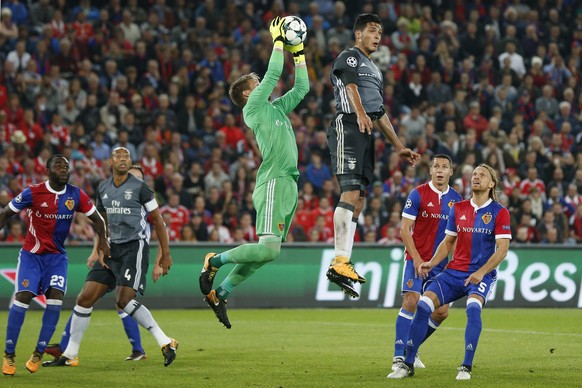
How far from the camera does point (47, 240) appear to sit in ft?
38.5

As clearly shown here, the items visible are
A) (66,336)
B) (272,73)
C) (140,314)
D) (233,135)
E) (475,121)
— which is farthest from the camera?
(475,121)

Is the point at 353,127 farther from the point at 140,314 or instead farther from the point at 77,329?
the point at 77,329

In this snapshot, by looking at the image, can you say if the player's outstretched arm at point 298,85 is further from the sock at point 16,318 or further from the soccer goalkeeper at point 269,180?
the sock at point 16,318

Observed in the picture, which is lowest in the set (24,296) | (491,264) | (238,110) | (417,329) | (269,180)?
(24,296)

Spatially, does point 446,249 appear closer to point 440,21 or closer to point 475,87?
point 475,87

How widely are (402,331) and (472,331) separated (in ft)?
3.61

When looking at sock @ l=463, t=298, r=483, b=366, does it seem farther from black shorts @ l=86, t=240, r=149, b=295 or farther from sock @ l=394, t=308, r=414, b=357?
black shorts @ l=86, t=240, r=149, b=295

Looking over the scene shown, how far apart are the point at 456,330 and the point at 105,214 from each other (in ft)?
20.8

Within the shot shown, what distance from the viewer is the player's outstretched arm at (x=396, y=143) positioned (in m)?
10.2

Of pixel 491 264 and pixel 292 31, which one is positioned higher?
pixel 292 31

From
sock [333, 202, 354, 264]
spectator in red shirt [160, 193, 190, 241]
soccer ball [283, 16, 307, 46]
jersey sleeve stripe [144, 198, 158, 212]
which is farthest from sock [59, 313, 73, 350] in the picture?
spectator in red shirt [160, 193, 190, 241]

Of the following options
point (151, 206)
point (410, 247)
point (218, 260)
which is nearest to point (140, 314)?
point (151, 206)

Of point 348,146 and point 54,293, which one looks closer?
point 348,146

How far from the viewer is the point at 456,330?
16.3 metres
